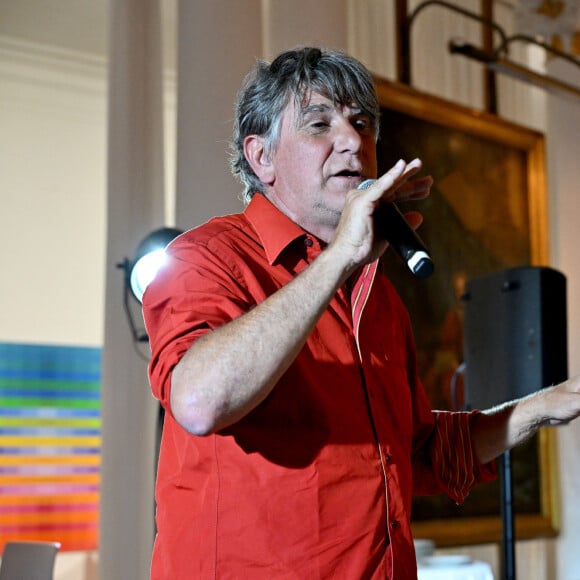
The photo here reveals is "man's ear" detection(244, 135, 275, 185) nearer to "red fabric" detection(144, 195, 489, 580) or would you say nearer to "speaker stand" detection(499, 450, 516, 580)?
"red fabric" detection(144, 195, 489, 580)

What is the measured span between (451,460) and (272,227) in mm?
579

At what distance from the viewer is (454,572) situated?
350 cm

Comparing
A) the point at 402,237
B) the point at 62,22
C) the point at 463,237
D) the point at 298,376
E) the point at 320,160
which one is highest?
the point at 62,22

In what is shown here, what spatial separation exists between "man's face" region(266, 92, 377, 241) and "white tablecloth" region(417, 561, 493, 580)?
212 cm

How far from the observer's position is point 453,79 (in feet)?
18.3

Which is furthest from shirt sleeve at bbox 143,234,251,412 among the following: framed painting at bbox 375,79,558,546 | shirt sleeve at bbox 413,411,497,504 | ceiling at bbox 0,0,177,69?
ceiling at bbox 0,0,177,69

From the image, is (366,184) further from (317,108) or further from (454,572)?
(454,572)

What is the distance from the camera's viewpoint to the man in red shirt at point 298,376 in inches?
47.5

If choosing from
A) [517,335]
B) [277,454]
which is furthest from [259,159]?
[517,335]

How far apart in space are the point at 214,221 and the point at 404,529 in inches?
22.5

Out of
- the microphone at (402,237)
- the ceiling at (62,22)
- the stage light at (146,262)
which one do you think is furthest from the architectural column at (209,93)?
the microphone at (402,237)

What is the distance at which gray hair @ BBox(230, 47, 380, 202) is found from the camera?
167cm

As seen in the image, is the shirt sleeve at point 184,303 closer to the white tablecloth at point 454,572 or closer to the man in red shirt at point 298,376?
the man in red shirt at point 298,376

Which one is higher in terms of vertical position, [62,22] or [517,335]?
[62,22]
